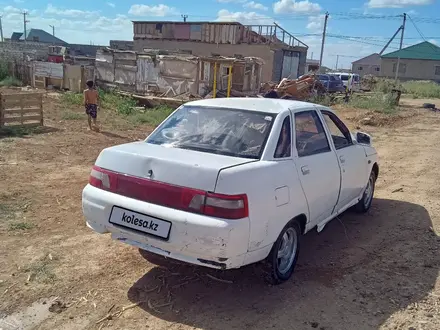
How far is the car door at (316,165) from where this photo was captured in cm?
381

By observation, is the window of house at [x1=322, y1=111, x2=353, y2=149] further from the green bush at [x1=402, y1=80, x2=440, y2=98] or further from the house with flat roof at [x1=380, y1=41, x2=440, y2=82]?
the house with flat roof at [x1=380, y1=41, x2=440, y2=82]

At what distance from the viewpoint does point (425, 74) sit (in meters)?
56.2

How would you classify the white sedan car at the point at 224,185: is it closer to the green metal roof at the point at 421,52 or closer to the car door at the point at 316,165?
the car door at the point at 316,165

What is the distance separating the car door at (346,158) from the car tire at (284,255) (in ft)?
3.47

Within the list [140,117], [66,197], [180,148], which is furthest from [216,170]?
[140,117]

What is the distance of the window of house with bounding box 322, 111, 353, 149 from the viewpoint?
4677mm

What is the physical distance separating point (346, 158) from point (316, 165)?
866mm

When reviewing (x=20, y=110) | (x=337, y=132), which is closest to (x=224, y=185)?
(x=337, y=132)

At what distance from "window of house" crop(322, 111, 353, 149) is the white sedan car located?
0.19 metres

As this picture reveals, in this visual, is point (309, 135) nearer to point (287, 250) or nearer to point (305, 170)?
point (305, 170)

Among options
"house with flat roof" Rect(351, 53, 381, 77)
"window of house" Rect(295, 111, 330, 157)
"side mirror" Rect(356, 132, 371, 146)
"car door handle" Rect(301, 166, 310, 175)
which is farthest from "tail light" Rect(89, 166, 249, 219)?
"house with flat roof" Rect(351, 53, 381, 77)

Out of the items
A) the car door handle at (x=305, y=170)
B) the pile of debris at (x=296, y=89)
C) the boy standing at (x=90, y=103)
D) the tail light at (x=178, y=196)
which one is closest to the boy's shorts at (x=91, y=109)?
the boy standing at (x=90, y=103)

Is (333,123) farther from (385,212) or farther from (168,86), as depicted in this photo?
(168,86)

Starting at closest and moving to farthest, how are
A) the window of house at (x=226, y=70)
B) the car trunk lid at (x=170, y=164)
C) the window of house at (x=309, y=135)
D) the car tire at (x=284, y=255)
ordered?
1. the car trunk lid at (x=170, y=164)
2. the car tire at (x=284, y=255)
3. the window of house at (x=309, y=135)
4. the window of house at (x=226, y=70)
